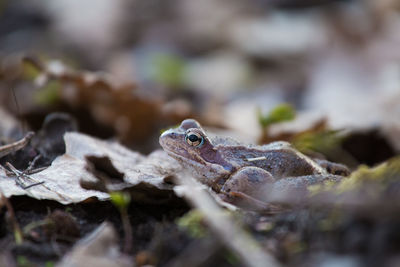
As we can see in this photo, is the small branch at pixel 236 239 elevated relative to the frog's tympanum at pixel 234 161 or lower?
lower

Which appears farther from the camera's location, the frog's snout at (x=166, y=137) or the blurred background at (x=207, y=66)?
the blurred background at (x=207, y=66)

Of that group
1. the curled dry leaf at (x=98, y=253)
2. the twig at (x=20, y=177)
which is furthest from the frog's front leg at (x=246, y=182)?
the twig at (x=20, y=177)

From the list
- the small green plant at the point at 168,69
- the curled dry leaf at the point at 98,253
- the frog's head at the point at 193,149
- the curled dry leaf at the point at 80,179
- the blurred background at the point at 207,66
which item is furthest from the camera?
the small green plant at the point at 168,69

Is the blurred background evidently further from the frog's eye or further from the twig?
the twig

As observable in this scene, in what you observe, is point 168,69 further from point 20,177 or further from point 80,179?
point 80,179

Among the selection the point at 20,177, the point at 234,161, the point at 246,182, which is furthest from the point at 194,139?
the point at 20,177

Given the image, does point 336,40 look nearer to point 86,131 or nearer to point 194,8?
point 194,8

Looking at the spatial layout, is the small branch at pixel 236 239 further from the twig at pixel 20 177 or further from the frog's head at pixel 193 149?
the frog's head at pixel 193 149
